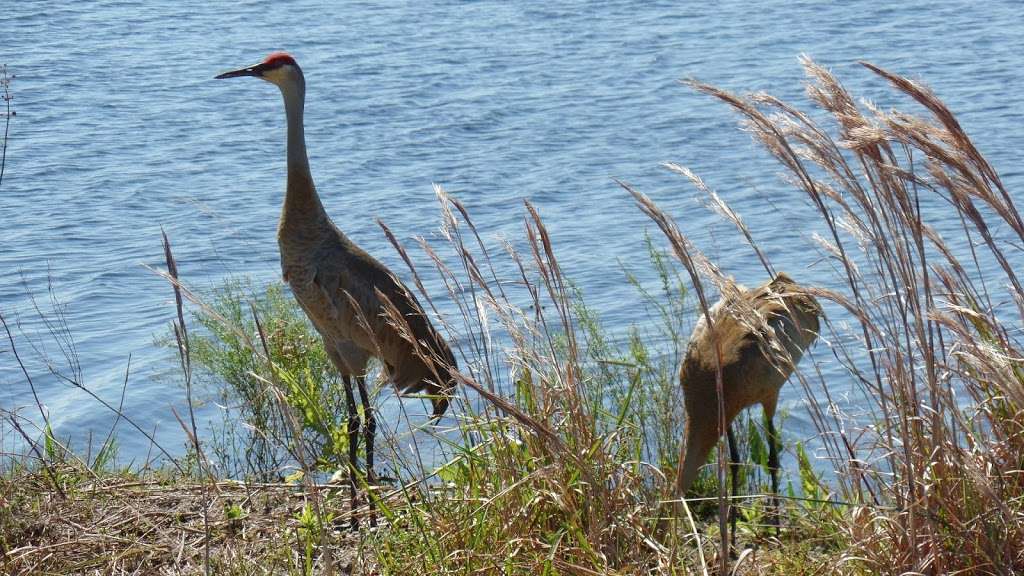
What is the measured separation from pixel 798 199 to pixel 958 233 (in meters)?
1.14

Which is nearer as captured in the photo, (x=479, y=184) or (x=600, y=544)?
(x=600, y=544)

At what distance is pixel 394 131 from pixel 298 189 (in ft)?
18.0

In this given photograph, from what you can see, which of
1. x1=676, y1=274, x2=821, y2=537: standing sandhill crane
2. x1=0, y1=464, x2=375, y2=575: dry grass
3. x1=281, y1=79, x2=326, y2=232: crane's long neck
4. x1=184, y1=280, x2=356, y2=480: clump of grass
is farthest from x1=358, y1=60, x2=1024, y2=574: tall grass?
x1=184, y1=280, x2=356, y2=480: clump of grass

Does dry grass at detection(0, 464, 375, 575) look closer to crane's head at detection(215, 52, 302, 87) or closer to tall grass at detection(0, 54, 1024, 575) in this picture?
tall grass at detection(0, 54, 1024, 575)

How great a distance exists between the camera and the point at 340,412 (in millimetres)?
6059

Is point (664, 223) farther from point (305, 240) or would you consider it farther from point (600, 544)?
point (305, 240)

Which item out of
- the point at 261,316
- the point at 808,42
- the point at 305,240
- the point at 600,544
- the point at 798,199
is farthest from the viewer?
the point at 808,42

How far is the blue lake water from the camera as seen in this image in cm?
785

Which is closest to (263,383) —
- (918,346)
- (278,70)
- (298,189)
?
(298,189)

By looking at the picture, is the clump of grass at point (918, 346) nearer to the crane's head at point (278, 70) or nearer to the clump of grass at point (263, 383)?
the clump of grass at point (263, 383)

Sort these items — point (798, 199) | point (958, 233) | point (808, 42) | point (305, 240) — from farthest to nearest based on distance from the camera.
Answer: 1. point (808, 42)
2. point (798, 199)
3. point (958, 233)
4. point (305, 240)

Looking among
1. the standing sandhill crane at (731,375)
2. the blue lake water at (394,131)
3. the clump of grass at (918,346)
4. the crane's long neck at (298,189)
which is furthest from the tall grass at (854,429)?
the blue lake water at (394,131)

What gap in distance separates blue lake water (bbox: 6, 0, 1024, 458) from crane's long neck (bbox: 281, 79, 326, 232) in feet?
5.87

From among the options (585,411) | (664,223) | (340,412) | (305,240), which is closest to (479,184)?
(340,412)
